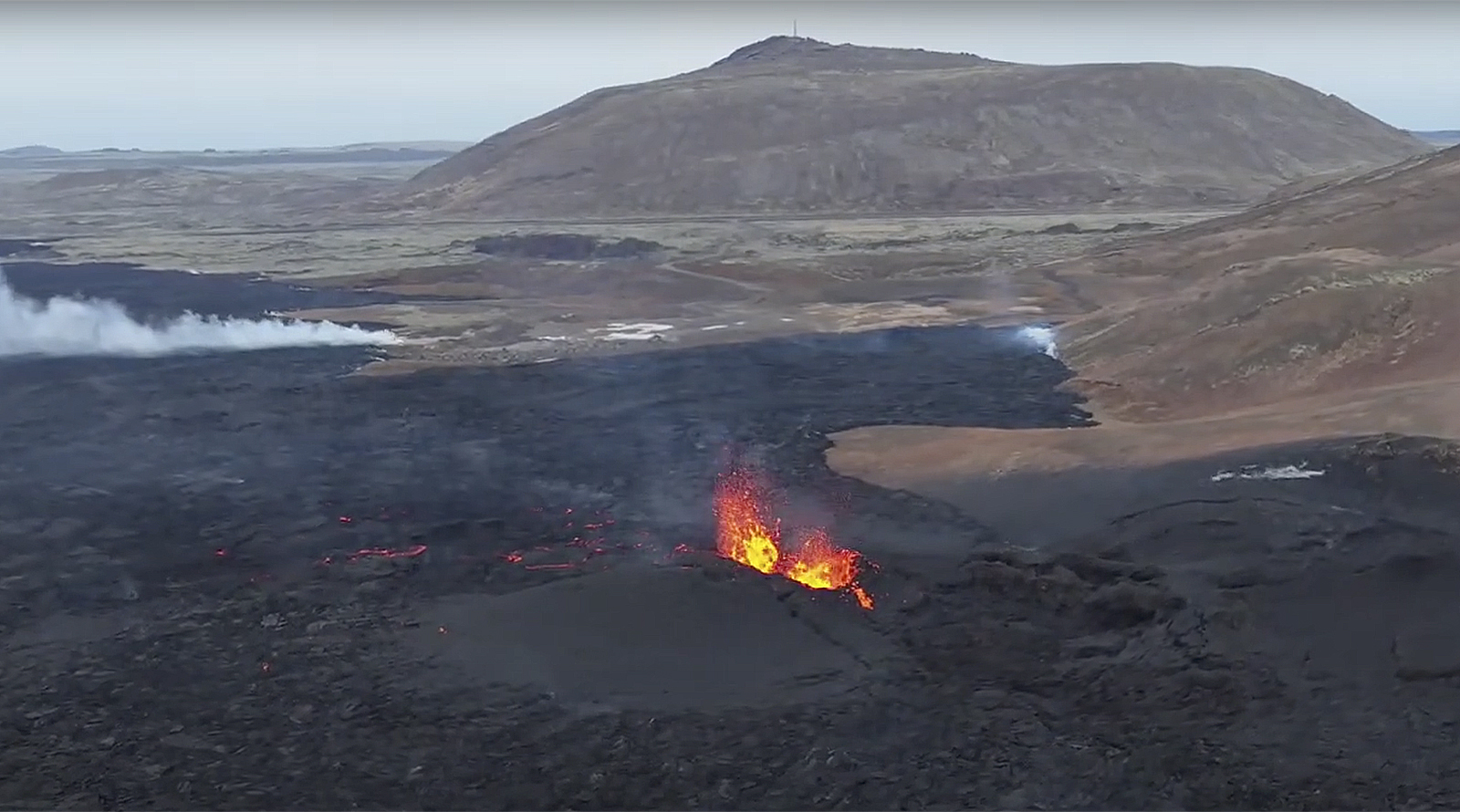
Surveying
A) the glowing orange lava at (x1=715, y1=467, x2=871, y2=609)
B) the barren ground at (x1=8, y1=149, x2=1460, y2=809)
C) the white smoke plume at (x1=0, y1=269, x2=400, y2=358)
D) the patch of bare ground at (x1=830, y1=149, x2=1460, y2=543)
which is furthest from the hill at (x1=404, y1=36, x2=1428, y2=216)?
the glowing orange lava at (x1=715, y1=467, x2=871, y2=609)

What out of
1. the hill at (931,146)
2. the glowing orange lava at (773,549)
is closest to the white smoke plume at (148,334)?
the glowing orange lava at (773,549)

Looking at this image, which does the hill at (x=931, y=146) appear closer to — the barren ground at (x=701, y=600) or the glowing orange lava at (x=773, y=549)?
the barren ground at (x=701, y=600)

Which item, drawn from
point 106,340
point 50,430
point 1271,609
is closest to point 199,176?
point 106,340

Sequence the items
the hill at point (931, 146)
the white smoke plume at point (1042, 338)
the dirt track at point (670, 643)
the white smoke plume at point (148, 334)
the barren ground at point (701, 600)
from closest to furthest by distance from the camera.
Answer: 1. the dirt track at point (670, 643)
2. the barren ground at point (701, 600)
3. the white smoke plume at point (1042, 338)
4. the white smoke plume at point (148, 334)
5. the hill at point (931, 146)

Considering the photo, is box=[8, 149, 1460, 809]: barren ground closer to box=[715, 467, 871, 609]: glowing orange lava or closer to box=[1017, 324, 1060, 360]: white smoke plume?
box=[715, 467, 871, 609]: glowing orange lava

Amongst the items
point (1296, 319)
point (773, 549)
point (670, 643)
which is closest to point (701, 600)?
point (670, 643)

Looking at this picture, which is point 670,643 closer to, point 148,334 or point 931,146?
point 148,334

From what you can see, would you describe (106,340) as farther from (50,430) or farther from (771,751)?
(771,751)

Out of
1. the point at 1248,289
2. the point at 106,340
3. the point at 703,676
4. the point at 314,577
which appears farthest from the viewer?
the point at 106,340
